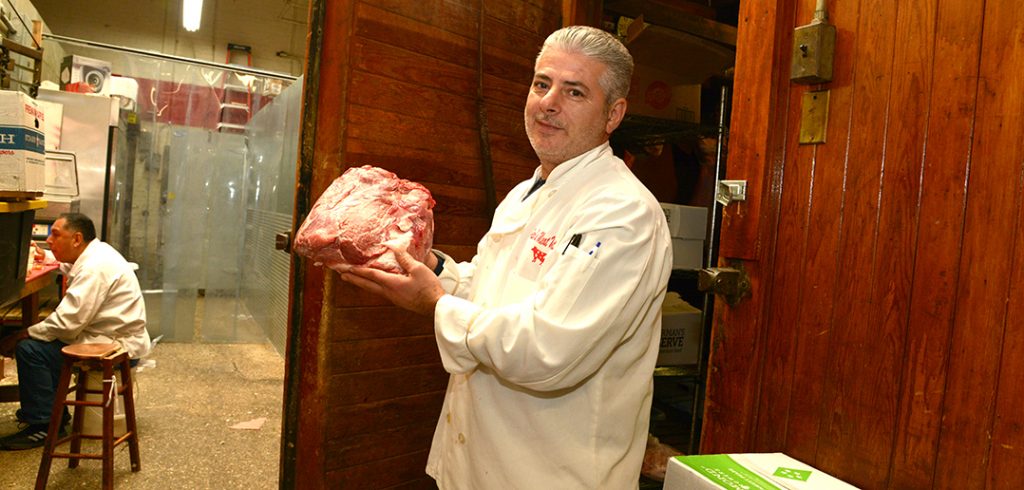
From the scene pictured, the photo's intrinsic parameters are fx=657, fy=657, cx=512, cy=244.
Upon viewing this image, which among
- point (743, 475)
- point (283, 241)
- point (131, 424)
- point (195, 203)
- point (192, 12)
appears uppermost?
point (192, 12)

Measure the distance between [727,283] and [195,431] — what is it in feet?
12.3

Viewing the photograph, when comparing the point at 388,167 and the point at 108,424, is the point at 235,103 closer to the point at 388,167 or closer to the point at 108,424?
the point at 108,424

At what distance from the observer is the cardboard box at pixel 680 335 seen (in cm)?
323

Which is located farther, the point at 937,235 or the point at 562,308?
the point at 937,235

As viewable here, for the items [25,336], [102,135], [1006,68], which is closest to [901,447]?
[1006,68]

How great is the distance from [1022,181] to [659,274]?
730 millimetres

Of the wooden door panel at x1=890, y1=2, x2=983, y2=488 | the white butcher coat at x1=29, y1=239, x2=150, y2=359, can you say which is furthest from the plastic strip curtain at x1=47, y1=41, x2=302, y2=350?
the wooden door panel at x1=890, y1=2, x2=983, y2=488

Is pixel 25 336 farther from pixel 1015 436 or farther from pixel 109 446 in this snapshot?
pixel 1015 436

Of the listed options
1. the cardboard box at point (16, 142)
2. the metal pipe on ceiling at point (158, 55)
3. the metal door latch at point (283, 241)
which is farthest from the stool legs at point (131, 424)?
the metal pipe on ceiling at point (158, 55)

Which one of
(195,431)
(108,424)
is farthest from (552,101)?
(195,431)

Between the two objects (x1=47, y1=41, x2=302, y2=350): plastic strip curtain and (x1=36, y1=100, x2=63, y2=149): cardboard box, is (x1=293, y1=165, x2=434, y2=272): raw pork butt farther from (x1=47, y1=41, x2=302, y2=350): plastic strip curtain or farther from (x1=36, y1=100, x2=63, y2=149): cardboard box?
(x1=36, y1=100, x2=63, y2=149): cardboard box

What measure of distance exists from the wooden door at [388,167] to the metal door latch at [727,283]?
1.11m

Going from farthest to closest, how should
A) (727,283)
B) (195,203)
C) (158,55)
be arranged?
(195,203) → (158,55) → (727,283)

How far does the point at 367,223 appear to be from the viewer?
1703mm
